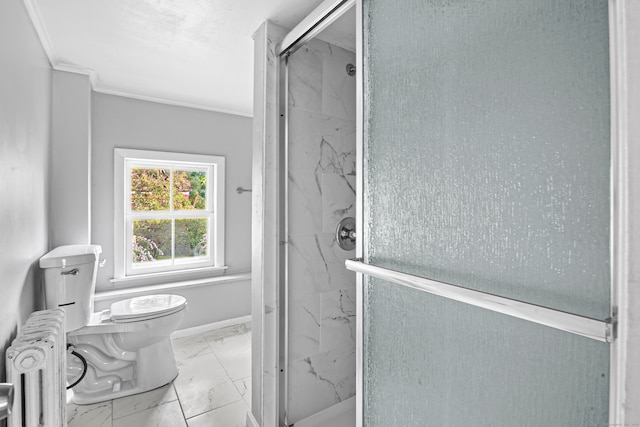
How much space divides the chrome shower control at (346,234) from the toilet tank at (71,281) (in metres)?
1.47

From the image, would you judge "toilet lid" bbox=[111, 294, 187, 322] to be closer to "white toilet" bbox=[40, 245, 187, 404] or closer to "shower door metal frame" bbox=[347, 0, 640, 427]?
"white toilet" bbox=[40, 245, 187, 404]

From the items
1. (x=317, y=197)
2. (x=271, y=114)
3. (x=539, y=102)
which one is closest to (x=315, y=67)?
(x=271, y=114)

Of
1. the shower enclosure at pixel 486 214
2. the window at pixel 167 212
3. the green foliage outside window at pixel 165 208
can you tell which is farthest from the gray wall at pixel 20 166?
the shower enclosure at pixel 486 214

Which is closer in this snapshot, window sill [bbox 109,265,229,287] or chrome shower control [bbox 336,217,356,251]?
chrome shower control [bbox 336,217,356,251]

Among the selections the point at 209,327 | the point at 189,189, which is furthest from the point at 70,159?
the point at 209,327

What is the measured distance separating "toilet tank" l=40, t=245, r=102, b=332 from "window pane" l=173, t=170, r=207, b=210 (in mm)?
1132

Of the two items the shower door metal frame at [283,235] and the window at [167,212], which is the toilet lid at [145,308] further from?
the shower door metal frame at [283,235]

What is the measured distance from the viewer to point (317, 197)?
1.70m

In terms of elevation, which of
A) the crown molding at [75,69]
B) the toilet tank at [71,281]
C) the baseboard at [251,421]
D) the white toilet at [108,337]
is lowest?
the baseboard at [251,421]

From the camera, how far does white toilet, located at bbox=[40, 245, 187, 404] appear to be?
1.75m

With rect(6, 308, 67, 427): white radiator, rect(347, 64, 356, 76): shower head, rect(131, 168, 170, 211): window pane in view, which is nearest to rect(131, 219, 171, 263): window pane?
rect(131, 168, 170, 211): window pane

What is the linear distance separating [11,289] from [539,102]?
189cm

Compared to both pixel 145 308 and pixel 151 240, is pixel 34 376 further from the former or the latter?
pixel 151 240

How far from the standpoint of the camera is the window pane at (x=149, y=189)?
2.74 metres
